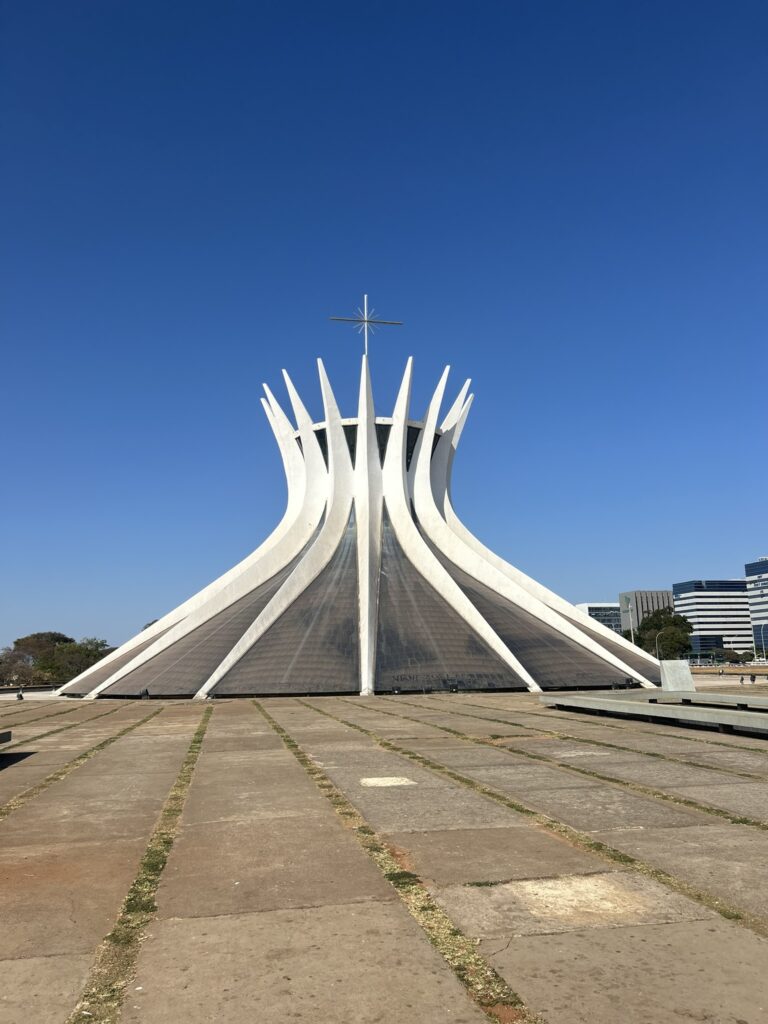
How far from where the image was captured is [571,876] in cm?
475

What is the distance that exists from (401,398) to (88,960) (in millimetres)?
36448

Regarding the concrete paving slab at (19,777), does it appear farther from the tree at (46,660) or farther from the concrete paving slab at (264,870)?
the tree at (46,660)

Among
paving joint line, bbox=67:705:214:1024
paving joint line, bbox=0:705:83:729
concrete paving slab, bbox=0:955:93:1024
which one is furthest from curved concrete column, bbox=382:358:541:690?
concrete paving slab, bbox=0:955:93:1024

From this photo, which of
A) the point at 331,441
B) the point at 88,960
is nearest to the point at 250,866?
the point at 88,960

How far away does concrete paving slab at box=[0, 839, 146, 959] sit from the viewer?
3885mm

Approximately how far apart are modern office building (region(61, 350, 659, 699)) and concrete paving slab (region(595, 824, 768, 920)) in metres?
22.5

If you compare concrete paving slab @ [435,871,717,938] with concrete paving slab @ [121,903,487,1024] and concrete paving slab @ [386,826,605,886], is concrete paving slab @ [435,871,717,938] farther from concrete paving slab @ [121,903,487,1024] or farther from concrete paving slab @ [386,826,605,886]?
concrete paving slab @ [121,903,487,1024]

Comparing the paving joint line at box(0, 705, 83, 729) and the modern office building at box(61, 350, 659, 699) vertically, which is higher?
the modern office building at box(61, 350, 659, 699)

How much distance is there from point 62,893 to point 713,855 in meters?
4.57

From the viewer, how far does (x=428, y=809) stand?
691 cm

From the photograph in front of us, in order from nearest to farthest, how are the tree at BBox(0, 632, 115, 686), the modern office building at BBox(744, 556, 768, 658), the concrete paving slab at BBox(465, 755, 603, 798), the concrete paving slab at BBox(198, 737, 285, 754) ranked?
the concrete paving slab at BBox(465, 755, 603, 798)
the concrete paving slab at BBox(198, 737, 285, 754)
the tree at BBox(0, 632, 115, 686)
the modern office building at BBox(744, 556, 768, 658)

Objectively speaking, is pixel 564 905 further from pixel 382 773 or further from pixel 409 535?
pixel 409 535

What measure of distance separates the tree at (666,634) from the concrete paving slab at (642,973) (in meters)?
75.4

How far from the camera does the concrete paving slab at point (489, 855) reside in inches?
190
